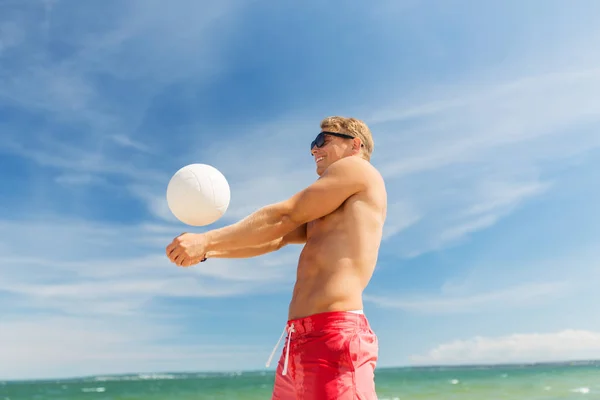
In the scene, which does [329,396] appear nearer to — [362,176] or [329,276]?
[329,276]

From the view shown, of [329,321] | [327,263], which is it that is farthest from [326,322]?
[327,263]

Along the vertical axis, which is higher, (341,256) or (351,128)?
(351,128)

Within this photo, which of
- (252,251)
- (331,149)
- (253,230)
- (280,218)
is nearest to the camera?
(253,230)

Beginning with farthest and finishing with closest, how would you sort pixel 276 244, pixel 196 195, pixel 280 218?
1. pixel 276 244
2. pixel 196 195
3. pixel 280 218

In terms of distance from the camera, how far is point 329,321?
3205 mm

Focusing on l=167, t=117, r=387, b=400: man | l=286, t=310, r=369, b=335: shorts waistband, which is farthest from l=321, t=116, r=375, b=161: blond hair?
l=286, t=310, r=369, b=335: shorts waistband

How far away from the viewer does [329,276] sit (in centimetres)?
330

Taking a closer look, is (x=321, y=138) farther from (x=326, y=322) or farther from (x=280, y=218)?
(x=326, y=322)

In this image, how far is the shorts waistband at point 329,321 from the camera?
10.5 ft

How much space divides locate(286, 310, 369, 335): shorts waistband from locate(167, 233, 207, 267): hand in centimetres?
70

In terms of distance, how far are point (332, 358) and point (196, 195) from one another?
1.13 metres

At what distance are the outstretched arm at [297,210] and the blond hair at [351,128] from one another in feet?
1.11

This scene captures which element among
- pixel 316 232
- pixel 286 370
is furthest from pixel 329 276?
pixel 286 370

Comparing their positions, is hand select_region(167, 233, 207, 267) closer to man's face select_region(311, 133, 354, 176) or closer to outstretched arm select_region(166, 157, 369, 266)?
outstretched arm select_region(166, 157, 369, 266)
